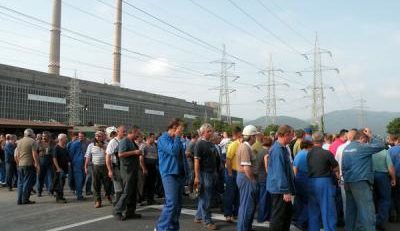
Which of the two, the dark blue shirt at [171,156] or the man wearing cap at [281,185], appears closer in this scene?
the man wearing cap at [281,185]

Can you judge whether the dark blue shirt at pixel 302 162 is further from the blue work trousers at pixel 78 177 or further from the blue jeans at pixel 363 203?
the blue work trousers at pixel 78 177

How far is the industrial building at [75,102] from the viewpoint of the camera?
91.5 m

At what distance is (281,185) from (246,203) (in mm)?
1007

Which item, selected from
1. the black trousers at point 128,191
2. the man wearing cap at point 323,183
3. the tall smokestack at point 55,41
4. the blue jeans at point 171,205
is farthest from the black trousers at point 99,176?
the tall smokestack at point 55,41

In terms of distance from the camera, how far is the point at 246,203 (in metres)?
8.22

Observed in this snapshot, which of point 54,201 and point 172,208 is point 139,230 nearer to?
point 172,208

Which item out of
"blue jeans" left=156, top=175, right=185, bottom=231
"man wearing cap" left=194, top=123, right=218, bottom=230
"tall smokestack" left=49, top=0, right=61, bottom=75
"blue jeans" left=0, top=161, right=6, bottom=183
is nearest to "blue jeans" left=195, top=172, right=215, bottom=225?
"man wearing cap" left=194, top=123, right=218, bottom=230

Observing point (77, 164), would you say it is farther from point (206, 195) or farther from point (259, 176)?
point (259, 176)

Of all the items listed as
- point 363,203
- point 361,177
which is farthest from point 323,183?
point 363,203

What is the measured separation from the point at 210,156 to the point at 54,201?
18.4ft

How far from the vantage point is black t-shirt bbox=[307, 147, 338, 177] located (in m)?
7.99

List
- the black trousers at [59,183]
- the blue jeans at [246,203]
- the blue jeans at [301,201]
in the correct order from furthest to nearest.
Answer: the black trousers at [59,183], the blue jeans at [301,201], the blue jeans at [246,203]

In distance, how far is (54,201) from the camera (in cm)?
1290

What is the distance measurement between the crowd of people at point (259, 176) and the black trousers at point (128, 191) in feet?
0.07
